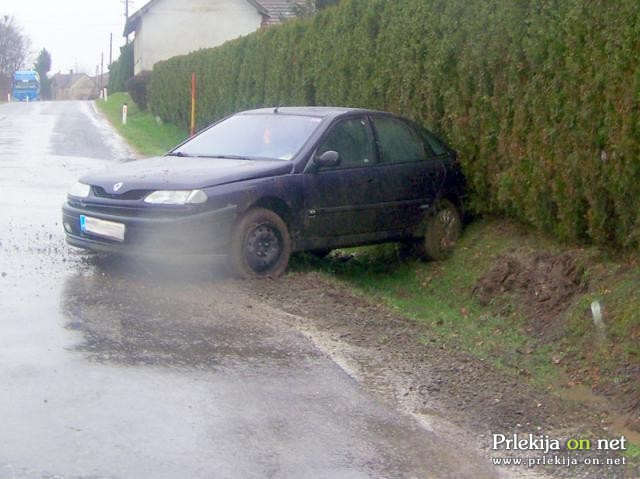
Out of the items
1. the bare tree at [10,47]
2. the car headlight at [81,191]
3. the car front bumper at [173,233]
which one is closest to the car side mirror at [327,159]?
the car front bumper at [173,233]

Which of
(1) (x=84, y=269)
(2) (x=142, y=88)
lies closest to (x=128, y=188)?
(1) (x=84, y=269)

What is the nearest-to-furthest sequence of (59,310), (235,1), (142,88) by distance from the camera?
(59,310) < (142,88) < (235,1)

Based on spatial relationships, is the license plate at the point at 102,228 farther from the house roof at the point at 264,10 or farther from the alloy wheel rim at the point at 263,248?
the house roof at the point at 264,10

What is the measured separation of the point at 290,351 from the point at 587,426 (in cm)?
202

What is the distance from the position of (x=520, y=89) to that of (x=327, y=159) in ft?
6.37

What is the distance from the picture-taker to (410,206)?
34.7ft

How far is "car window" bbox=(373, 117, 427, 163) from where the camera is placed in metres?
10.4

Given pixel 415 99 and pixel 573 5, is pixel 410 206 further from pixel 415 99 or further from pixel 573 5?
pixel 573 5

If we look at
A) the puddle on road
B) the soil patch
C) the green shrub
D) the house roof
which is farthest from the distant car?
the house roof

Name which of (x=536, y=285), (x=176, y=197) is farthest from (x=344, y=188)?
(x=536, y=285)

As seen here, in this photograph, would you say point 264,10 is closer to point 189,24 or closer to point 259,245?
point 189,24

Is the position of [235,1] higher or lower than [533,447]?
higher

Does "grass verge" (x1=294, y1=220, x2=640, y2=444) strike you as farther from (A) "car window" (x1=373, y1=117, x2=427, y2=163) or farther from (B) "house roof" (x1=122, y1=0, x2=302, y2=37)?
(B) "house roof" (x1=122, y1=0, x2=302, y2=37)

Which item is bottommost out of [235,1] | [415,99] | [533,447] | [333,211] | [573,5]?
[533,447]
